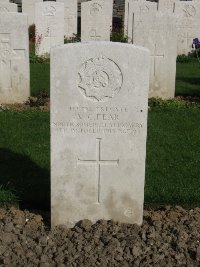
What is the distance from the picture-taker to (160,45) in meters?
8.69

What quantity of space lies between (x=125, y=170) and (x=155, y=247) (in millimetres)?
651

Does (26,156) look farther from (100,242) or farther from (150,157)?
(100,242)

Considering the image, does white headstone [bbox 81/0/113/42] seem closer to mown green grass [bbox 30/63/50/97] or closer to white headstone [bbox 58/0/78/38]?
mown green grass [bbox 30/63/50/97]

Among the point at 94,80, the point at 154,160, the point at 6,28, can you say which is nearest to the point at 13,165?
the point at 154,160

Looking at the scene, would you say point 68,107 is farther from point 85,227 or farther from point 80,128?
point 85,227

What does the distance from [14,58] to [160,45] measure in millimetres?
2475

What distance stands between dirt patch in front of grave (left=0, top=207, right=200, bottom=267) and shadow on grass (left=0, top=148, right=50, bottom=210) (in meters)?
0.31

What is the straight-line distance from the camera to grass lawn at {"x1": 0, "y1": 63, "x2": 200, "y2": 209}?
469cm

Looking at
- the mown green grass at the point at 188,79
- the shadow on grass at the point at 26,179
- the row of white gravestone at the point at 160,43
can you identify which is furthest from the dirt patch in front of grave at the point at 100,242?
the mown green grass at the point at 188,79

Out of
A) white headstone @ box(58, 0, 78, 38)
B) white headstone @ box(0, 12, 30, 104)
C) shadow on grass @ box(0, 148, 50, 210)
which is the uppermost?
white headstone @ box(58, 0, 78, 38)

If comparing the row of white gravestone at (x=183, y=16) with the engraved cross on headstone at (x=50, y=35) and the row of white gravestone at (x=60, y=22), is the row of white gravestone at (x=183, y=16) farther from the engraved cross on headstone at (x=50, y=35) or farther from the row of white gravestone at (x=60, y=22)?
the engraved cross on headstone at (x=50, y=35)

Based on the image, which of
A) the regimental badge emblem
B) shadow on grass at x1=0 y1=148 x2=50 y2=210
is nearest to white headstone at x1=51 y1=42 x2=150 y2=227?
the regimental badge emblem

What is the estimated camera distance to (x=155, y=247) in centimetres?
379

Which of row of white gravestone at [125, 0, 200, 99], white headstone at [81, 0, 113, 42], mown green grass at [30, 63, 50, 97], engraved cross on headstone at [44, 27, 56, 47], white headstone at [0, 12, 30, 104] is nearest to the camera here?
white headstone at [0, 12, 30, 104]
